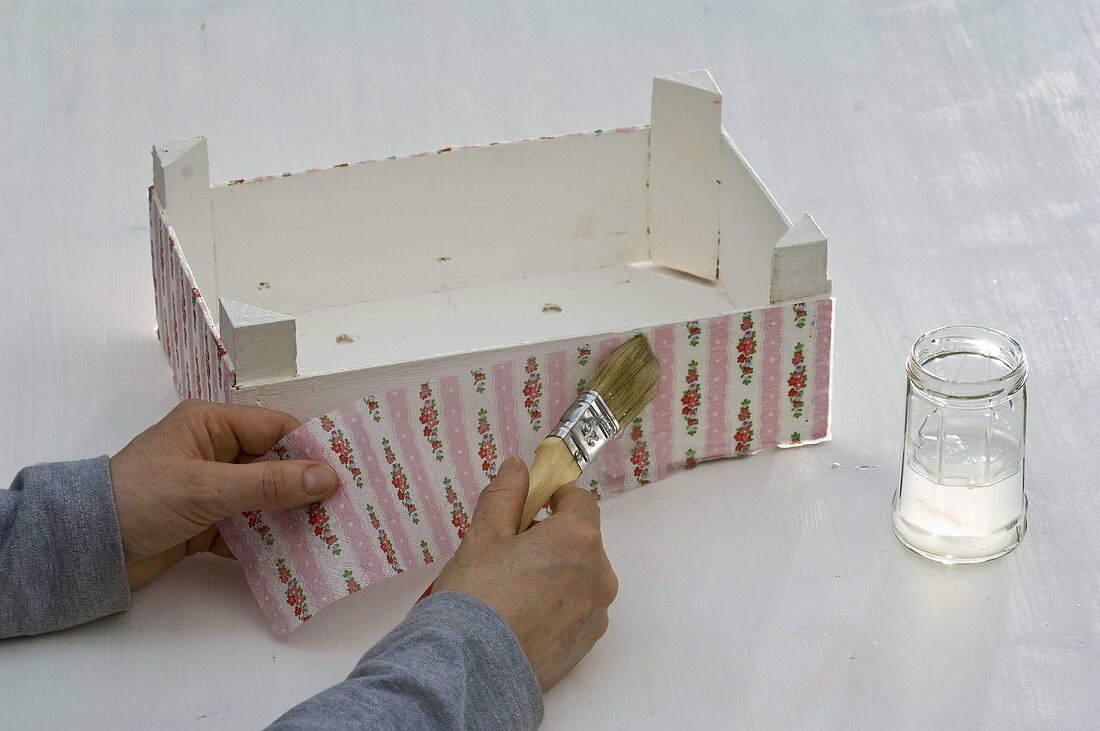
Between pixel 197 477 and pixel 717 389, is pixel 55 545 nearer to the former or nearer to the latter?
pixel 197 477

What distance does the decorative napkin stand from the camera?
1112 millimetres

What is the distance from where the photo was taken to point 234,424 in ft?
3.69

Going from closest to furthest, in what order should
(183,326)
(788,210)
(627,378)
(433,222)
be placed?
(627,378)
(183,326)
(433,222)
(788,210)

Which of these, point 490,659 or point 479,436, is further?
point 479,436

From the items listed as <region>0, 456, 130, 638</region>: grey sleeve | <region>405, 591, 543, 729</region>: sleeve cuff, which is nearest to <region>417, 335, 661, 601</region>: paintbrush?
<region>405, 591, 543, 729</region>: sleeve cuff

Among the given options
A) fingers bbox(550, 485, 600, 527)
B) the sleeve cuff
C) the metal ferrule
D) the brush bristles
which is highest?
the brush bristles

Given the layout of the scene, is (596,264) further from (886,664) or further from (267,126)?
(886,664)

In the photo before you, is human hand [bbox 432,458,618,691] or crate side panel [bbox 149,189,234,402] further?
crate side panel [bbox 149,189,234,402]

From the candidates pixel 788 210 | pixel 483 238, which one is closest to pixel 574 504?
pixel 483 238

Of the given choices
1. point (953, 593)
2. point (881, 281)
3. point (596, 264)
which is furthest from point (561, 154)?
point (953, 593)

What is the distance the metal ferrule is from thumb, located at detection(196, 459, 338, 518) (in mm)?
168

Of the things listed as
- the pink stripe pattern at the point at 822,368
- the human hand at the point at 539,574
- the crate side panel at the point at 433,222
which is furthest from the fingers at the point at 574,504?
the crate side panel at the point at 433,222

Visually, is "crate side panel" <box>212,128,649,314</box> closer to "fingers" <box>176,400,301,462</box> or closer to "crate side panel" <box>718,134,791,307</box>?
"crate side panel" <box>718,134,791,307</box>

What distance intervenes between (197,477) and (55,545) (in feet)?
0.33
